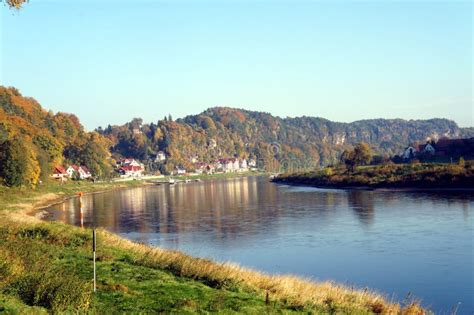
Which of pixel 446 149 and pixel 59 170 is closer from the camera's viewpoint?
pixel 59 170

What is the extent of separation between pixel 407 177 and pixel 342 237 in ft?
184

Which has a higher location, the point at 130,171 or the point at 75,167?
the point at 75,167

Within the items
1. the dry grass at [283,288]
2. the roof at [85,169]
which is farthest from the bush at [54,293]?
the roof at [85,169]

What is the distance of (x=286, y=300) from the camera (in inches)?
635

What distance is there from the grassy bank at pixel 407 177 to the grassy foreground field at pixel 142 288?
6964 cm

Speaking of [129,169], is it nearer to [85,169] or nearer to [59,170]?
[85,169]

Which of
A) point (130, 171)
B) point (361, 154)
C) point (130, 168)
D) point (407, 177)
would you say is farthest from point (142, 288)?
point (130, 168)

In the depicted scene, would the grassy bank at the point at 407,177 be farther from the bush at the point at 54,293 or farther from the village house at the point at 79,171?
the bush at the point at 54,293

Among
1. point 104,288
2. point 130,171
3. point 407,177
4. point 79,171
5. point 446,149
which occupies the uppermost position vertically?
point 446,149

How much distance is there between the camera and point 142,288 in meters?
16.0

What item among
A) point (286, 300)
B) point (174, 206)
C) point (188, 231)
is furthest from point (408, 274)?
point (174, 206)

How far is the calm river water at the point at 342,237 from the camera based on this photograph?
2719 centimetres

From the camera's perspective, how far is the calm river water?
27.2 meters

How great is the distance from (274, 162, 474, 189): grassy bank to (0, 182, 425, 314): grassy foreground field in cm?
6964
